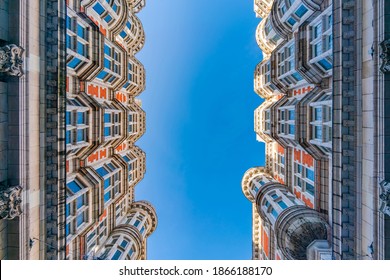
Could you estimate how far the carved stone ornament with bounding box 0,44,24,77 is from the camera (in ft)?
36.2

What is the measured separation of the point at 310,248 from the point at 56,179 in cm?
1896

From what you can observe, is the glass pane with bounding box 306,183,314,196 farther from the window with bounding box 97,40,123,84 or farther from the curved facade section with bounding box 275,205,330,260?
the window with bounding box 97,40,123,84

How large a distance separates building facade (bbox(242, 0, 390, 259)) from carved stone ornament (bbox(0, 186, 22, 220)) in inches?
713

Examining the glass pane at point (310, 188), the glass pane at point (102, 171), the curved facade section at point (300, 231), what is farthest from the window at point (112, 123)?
the glass pane at point (310, 188)

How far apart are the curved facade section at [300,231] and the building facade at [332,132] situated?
8 cm

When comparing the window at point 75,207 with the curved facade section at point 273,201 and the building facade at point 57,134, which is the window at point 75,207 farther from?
the curved facade section at point 273,201

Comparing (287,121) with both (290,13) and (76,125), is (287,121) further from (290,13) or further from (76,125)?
(76,125)

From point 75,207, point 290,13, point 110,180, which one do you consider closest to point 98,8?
point 110,180

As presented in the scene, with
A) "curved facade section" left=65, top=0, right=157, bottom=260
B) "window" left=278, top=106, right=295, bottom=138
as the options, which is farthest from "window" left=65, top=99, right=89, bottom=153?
"window" left=278, top=106, right=295, bottom=138

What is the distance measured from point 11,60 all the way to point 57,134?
4.46 meters

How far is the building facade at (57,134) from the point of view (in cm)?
1187

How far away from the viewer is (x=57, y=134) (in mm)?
13398

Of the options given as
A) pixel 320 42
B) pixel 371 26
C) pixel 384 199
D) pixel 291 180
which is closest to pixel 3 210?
pixel 384 199

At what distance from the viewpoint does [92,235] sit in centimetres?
2244
